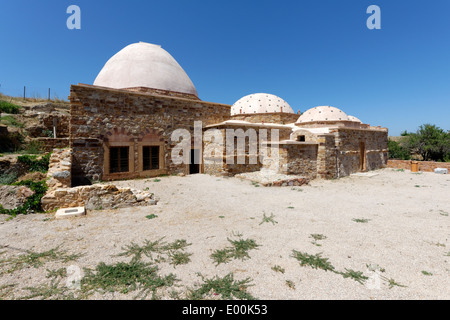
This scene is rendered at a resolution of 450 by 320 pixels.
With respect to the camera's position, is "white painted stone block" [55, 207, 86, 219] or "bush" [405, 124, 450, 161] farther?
"bush" [405, 124, 450, 161]

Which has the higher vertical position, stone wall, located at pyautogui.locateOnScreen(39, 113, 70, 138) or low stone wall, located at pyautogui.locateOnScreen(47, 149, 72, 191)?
stone wall, located at pyautogui.locateOnScreen(39, 113, 70, 138)

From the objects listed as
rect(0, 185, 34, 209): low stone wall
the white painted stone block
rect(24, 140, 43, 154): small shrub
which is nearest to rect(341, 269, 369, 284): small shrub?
the white painted stone block

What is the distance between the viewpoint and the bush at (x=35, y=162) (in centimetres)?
771

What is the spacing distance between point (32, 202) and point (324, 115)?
1851 cm

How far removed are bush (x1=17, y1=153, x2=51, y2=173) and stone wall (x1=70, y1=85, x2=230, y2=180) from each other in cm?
112

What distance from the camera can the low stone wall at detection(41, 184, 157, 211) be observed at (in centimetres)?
566

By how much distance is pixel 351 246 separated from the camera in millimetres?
4035

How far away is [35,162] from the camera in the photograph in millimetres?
8039

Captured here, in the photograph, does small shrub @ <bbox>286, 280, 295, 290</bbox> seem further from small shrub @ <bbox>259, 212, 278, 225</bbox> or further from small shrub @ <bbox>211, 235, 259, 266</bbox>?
small shrub @ <bbox>259, 212, 278, 225</bbox>

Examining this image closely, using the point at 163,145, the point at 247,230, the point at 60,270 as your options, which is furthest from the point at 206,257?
the point at 163,145

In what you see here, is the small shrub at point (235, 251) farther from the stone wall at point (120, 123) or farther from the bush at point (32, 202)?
the stone wall at point (120, 123)

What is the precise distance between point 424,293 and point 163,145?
439 inches
